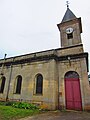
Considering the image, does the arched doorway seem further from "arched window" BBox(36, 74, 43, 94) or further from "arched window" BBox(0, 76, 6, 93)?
"arched window" BBox(0, 76, 6, 93)

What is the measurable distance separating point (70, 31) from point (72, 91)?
834 centimetres

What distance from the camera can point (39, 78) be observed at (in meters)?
13.7

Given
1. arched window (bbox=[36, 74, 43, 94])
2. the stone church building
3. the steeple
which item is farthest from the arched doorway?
the steeple

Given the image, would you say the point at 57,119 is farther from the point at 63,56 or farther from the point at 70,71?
the point at 63,56

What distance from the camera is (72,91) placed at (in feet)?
40.8

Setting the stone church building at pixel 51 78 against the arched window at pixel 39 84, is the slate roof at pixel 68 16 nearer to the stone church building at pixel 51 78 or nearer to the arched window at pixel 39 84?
the stone church building at pixel 51 78

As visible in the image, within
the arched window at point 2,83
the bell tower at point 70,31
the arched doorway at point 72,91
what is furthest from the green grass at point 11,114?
the bell tower at point 70,31

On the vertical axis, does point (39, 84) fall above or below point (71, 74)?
below

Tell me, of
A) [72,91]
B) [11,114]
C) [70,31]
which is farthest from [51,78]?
[70,31]

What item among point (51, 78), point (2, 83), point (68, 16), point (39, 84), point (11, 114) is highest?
point (68, 16)

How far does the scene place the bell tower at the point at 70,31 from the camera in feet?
51.7

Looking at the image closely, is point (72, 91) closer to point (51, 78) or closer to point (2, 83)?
point (51, 78)

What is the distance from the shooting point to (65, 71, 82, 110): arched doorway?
1193 cm

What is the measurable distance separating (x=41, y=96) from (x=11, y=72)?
543 centimetres
